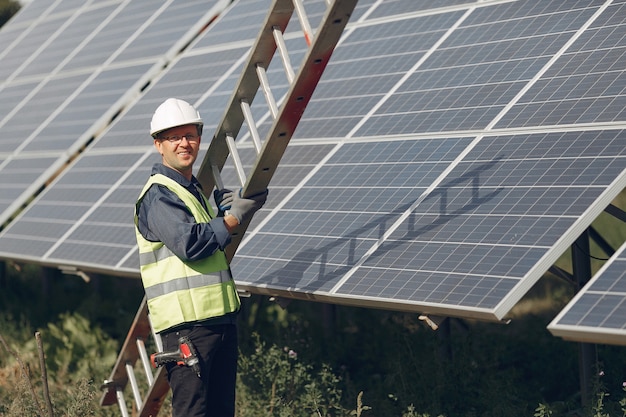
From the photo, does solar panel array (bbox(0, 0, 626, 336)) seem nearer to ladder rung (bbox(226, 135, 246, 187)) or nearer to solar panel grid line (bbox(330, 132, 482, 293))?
solar panel grid line (bbox(330, 132, 482, 293))

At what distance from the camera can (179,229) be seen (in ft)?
23.9

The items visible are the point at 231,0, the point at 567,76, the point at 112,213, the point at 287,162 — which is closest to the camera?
the point at 567,76

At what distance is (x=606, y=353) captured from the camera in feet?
36.7

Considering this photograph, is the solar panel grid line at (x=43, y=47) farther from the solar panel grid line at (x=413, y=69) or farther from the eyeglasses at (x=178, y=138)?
the eyeglasses at (x=178, y=138)

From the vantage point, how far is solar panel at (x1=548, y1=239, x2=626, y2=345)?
6.71m

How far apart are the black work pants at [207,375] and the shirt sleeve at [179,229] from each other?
0.61m

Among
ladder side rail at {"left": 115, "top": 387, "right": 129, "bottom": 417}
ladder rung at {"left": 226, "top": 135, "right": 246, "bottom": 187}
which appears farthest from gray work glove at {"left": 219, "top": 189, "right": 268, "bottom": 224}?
ladder side rail at {"left": 115, "top": 387, "right": 129, "bottom": 417}

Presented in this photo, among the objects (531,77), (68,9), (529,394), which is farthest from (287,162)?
(68,9)

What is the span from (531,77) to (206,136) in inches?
166

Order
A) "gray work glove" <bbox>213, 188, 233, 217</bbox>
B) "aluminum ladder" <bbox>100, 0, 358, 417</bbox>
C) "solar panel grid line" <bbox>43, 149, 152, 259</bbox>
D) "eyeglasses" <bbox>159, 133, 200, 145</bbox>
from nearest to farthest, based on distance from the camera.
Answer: "aluminum ladder" <bbox>100, 0, 358, 417</bbox> → "eyeglasses" <bbox>159, 133, 200, 145</bbox> → "gray work glove" <bbox>213, 188, 233, 217</bbox> → "solar panel grid line" <bbox>43, 149, 152, 259</bbox>

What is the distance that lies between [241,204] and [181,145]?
1.82 ft

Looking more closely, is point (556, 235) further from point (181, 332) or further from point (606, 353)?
point (606, 353)

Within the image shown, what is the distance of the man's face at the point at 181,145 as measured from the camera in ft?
25.1

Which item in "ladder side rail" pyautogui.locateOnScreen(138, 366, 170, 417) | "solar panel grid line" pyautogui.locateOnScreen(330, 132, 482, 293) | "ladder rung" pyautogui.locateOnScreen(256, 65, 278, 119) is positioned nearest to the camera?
"ladder rung" pyautogui.locateOnScreen(256, 65, 278, 119)
